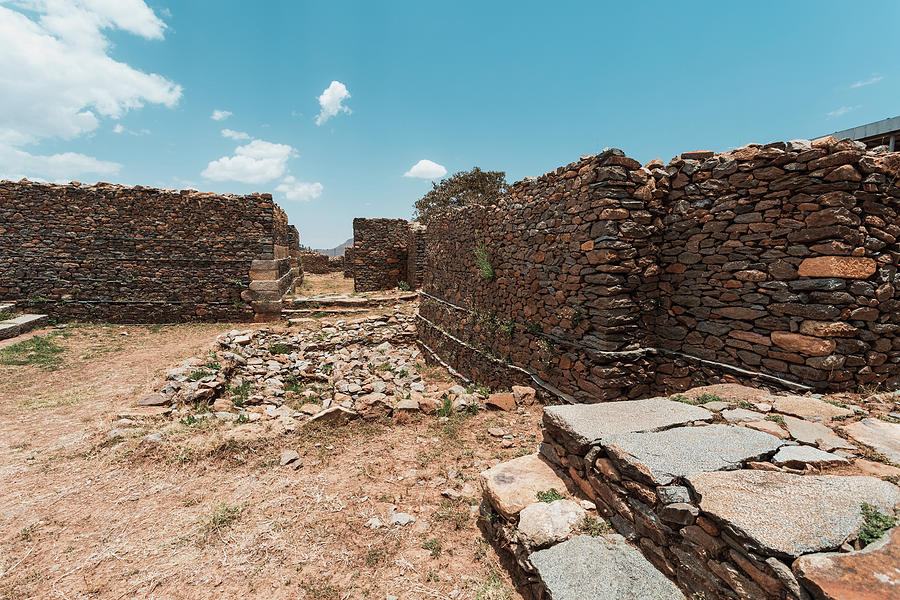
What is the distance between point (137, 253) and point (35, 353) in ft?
15.5

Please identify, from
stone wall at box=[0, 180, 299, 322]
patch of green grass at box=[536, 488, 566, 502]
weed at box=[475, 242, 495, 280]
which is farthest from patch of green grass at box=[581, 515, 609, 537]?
stone wall at box=[0, 180, 299, 322]

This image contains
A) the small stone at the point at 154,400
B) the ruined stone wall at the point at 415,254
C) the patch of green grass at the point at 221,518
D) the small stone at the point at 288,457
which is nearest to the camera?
the patch of green grass at the point at 221,518

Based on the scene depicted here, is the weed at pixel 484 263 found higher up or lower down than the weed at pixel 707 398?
higher up

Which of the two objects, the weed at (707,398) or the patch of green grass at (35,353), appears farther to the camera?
the patch of green grass at (35,353)

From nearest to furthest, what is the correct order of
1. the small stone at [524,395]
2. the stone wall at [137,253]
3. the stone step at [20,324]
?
the small stone at [524,395] → the stone step at [20,324] → the stone wall at [137,253]

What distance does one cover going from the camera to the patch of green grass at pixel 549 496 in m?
3.20

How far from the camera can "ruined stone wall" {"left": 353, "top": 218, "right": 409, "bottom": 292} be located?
15.9 m

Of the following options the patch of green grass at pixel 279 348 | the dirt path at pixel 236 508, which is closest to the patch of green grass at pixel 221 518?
the dirt path at pixel 236 508

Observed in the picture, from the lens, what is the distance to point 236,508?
3.92 meters

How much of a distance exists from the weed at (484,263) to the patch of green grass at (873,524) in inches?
269

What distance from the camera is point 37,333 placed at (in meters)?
10.3

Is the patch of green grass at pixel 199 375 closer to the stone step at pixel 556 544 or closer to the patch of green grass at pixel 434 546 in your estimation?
the patch of green grass at pixel 434 546

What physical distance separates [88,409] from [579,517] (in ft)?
25.3

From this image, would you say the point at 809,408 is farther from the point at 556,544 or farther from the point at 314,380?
the point at 314,380
